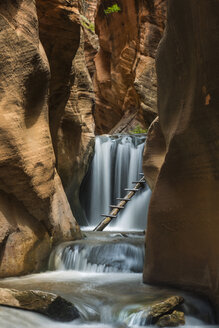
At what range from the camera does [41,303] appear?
15.9 ft

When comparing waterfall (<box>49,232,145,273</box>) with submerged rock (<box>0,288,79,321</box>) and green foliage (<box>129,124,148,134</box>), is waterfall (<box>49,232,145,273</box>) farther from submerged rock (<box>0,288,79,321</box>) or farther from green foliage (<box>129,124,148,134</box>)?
green foliage (<box>129,124,148,134</box>)

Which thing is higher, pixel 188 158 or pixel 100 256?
pixel 188 158

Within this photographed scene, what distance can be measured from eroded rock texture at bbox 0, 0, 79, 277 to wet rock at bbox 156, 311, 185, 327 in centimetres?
295

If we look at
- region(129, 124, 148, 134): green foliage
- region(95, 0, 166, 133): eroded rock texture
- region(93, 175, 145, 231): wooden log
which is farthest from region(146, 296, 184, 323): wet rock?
region(129, 124, 148, 134): green foliage

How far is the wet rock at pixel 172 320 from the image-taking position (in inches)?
186

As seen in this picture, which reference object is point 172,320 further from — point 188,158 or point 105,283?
point 188,158

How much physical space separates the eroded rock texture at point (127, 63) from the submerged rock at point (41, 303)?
550 inches

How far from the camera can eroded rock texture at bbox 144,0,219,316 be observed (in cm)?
501

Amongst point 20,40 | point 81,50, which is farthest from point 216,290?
point 81,50

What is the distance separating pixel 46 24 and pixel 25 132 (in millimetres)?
3180

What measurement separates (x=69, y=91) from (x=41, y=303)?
696cm

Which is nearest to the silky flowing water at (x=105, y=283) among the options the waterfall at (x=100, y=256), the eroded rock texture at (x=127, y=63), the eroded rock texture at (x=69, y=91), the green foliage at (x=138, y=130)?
the waterfall at (x=100, y=256)

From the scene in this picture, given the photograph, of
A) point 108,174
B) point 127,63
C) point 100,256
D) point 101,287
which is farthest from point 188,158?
point 127,63

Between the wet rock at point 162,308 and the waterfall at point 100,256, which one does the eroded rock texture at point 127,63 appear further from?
the wet rock at point 162,308
